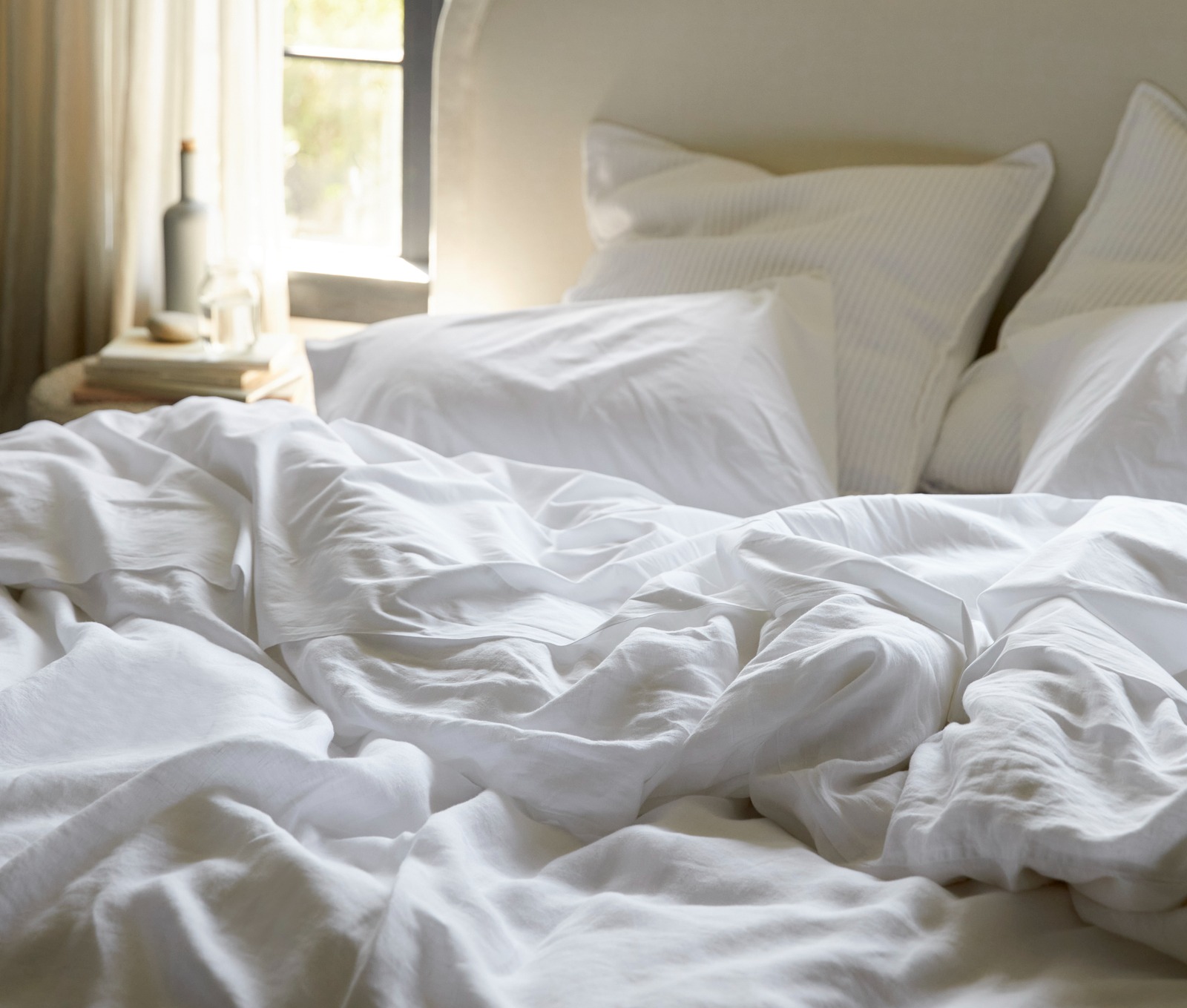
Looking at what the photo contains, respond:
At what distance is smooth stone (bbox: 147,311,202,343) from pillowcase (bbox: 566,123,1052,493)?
0.80m

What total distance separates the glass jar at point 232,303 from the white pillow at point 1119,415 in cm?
132

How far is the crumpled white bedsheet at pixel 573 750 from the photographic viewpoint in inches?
23.0

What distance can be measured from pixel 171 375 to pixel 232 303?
159mm

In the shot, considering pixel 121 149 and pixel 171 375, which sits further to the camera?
pixel 121 149

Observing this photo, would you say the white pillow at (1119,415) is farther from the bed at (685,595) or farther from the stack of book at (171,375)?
the stack of book at (171,375)

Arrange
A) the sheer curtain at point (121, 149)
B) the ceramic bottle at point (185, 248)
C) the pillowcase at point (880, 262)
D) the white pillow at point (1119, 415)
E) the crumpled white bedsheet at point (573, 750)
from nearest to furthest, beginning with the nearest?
the crumpled white bedsheet at point (573, 750) → the white pillow at point (1119, 415) → the pillowcase at point (880, 262) → the ceramic bottle at point (185, 248) → the sheer curtain at point (121, 149)

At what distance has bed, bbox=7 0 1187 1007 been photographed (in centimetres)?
60

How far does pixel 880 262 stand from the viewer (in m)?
1.63

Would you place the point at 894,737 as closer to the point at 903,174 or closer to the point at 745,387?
the point at 745,387

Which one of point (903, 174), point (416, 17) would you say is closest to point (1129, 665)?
point (903, 174)

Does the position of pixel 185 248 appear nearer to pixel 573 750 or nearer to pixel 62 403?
pixel 62 403

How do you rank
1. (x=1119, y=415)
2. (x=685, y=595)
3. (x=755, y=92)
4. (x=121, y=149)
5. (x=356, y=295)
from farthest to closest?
(x=356, y=295), (x=121, y=149), (x=755, y=92), (x=1119, y=415), (x=685, y=595)

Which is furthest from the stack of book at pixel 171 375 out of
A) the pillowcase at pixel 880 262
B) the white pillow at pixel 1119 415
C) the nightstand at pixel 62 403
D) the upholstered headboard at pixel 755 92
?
the white pillow at pixel 1119 415

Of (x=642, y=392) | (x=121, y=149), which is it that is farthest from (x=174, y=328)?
(x=642, y=392)
